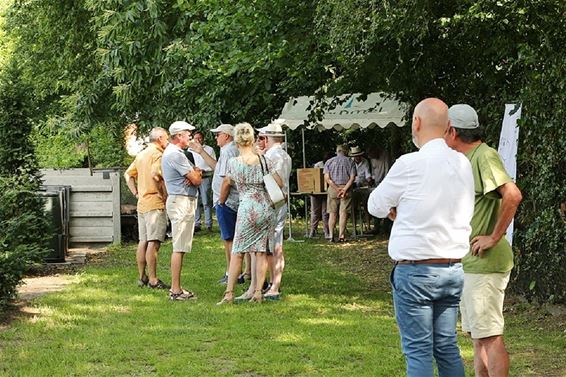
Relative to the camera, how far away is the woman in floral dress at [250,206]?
10797 mm

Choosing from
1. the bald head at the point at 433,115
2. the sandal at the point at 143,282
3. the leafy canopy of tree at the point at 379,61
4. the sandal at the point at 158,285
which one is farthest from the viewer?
the sandal at the point at 143,282

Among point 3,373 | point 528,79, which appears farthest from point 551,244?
point 3,373

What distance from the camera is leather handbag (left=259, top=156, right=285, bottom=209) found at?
10.7 metres

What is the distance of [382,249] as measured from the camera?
59.3 feet

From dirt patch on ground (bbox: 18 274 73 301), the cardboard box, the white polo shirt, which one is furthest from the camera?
the cardboard box

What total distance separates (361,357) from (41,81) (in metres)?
22.3

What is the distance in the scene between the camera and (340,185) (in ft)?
64.5

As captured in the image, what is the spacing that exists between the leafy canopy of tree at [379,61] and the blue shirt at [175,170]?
1.99 metres

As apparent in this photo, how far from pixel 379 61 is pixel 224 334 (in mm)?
4202

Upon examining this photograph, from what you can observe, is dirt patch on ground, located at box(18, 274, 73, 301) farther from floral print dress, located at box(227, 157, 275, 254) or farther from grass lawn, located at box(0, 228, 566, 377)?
floral print dress, located at box(227, 157, 275, 254)

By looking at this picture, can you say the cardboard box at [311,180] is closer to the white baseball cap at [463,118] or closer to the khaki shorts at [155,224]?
the khaki shorts at [155,224]

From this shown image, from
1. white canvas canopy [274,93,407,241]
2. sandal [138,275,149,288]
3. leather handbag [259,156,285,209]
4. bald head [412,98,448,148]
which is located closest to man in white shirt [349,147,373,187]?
white canvas canopy [274,93,407,241]

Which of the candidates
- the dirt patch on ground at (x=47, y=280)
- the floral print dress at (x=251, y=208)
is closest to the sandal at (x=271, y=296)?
the floral print dress at (x=251, y=208)

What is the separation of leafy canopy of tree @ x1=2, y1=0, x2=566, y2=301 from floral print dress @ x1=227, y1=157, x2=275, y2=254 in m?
1.56
